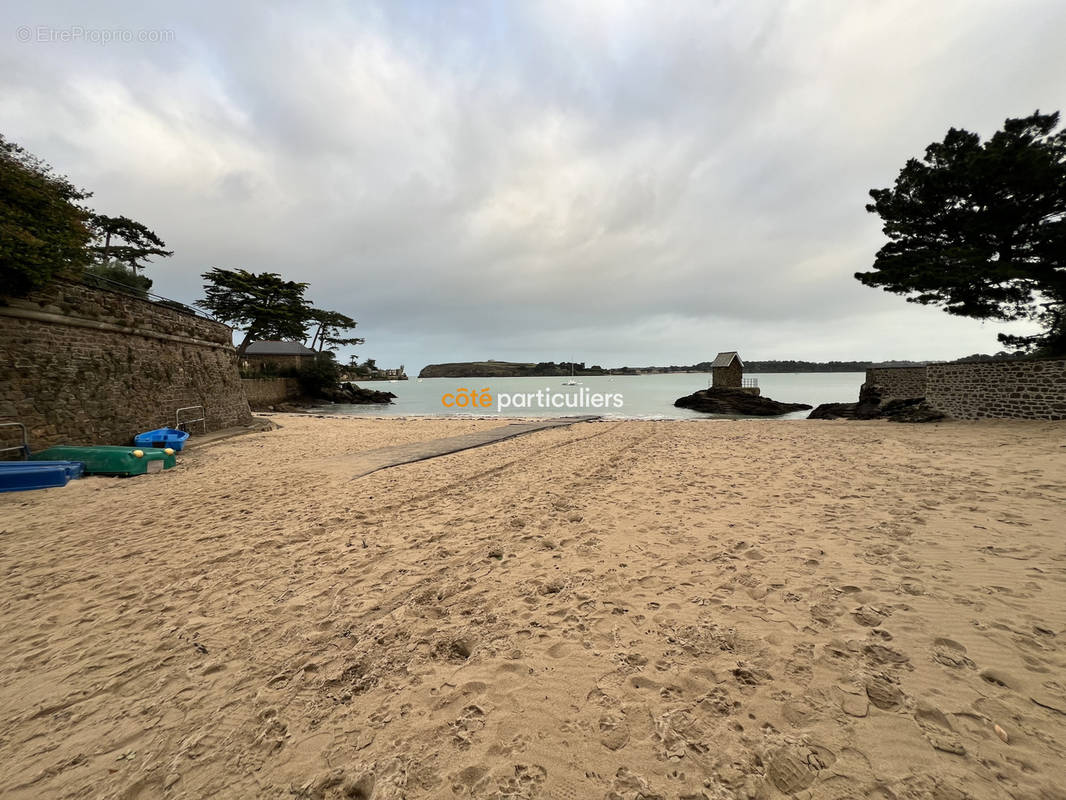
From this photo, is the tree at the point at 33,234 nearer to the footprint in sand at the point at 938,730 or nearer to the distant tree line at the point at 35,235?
the distant tree line at the point at 35,235

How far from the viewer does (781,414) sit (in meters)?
34.3

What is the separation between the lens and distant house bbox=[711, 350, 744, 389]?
41250mm

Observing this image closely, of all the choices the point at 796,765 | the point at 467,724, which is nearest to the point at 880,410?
the point at 796,765

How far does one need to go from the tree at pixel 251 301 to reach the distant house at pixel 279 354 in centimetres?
281

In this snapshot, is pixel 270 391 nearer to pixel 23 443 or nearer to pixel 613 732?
pixel 23 443

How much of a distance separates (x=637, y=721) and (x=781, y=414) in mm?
39368

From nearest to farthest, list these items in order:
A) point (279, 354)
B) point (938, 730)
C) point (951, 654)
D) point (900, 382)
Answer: point (938, 730) → point (951, 654) → point (900, 382) → point (279, 354)

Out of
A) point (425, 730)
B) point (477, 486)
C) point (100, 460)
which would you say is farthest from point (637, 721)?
point (100, 460)

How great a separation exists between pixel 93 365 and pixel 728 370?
46317 mm

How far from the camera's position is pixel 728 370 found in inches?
1636

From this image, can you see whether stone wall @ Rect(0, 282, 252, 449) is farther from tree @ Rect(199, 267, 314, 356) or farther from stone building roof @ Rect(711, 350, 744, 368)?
stone building roof @ Rect(711, 350, 744, 368)

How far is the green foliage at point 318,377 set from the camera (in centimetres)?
4019

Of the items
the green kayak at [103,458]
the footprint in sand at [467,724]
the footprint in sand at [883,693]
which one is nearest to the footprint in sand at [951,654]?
the footprint in sand at [883,693]

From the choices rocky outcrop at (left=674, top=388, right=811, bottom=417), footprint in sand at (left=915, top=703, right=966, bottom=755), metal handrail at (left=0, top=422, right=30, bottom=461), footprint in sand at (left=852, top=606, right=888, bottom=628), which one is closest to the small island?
rocky outcrop at (left=674, top=388, right=811, bottom=417)
